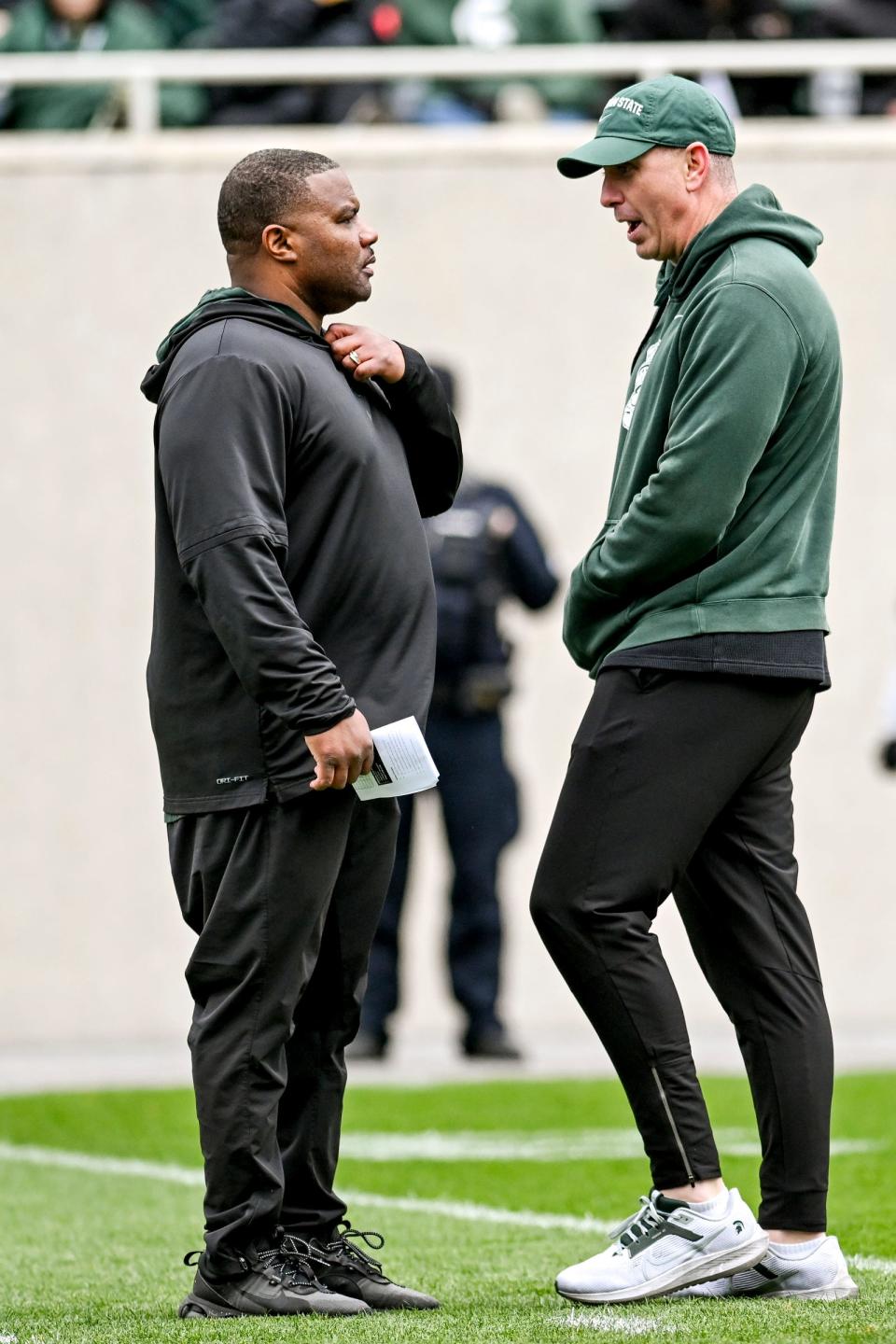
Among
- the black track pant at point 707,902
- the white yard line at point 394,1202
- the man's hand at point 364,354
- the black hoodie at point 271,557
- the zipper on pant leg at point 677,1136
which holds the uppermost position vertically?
the man's hand at point 364,354

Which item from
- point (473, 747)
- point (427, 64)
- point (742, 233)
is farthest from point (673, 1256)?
point (427, 64)

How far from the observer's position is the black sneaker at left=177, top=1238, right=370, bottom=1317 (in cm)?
399

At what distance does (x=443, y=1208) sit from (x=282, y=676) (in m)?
2.45

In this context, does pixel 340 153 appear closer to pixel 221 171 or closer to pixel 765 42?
pixel 221 171

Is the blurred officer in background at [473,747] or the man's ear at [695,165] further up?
the man's ear at [695,165]

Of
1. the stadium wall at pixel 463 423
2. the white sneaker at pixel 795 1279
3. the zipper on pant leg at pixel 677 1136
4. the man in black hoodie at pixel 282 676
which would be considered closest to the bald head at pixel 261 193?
the man in black hoodie at pixel 282 676

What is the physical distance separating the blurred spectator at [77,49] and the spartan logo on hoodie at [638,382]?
794 cm

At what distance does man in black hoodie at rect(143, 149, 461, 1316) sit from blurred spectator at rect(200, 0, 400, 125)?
7665mm

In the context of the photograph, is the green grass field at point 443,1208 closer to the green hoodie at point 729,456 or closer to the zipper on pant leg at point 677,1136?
the zipper on pant leg at point 677,1136

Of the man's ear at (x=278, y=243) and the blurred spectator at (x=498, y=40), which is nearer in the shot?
the man's ear at (x=278, y=243)

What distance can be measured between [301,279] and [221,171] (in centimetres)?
741

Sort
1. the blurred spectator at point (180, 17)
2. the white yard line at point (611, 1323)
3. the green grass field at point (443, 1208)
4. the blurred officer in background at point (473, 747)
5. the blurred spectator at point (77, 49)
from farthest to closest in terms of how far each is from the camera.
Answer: the blurred spectator at point (180, 17)
the blurred spectator at point (77, 49)
the blurred officer in background at point (473, 747)
the green grass field at point (443, 1208)
the white yard line at point (611, 1323)

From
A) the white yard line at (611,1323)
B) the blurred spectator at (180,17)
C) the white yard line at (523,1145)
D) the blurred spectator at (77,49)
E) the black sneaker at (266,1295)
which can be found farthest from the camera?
the blurred spectator at (180,17)

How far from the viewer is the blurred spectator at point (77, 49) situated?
11.8 meters
